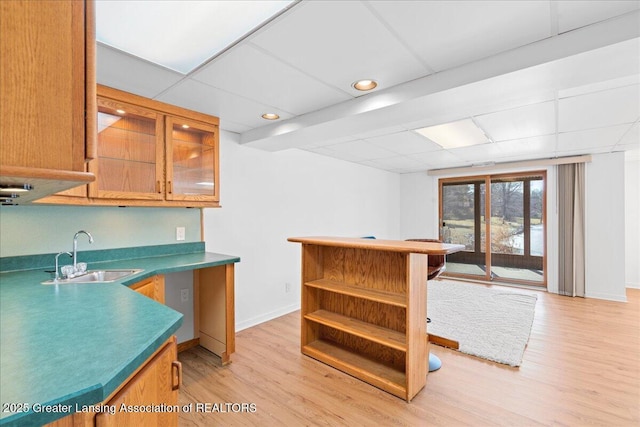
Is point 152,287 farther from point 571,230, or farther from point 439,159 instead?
point 571,230

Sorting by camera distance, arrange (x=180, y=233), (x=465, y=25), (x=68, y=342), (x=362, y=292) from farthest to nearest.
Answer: (x=180, y=233) → (x=362, y=292) → (x=465, y=25) → (x=68, y=342)

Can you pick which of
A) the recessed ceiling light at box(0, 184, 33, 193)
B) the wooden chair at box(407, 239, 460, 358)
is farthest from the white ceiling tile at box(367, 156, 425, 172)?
the recessed ceiling light at box(0, 184, 33, 193)

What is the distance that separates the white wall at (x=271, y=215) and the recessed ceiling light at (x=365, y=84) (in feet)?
5.80

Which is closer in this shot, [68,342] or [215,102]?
[68,342]

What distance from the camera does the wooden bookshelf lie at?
214 centimetres

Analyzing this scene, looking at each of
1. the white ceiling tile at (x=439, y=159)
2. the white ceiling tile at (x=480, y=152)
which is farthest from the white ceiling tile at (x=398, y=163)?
the white ceiling tile at (x=480, y=152)

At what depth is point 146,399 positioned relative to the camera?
94cm

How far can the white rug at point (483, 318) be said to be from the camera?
2885 mm

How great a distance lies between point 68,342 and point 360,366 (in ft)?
6.98

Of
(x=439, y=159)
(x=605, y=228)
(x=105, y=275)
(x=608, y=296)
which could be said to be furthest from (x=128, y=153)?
(x=608, y=296)

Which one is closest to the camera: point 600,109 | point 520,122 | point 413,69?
point 413,69

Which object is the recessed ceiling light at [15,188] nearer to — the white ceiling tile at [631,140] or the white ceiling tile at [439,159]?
the white ceiling tile at [439,159]

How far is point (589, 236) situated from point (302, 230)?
15.1 ft

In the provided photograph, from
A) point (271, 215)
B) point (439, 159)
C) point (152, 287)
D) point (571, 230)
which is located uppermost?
point (439, 159)
